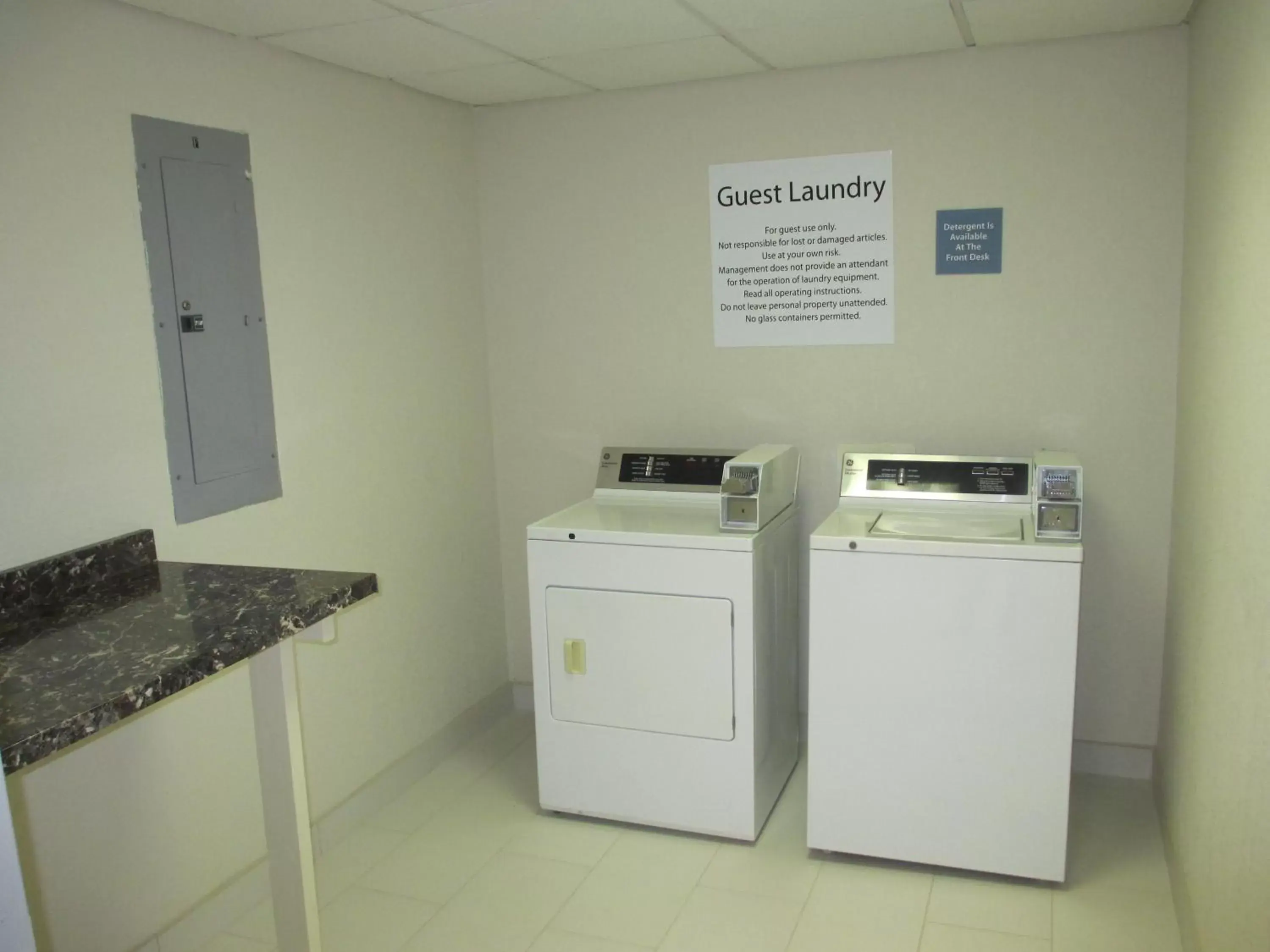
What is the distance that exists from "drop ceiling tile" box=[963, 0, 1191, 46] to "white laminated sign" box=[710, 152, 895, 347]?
50cm

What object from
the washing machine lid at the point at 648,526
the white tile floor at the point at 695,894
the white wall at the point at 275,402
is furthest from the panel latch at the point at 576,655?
the white wall at the point at 275,402

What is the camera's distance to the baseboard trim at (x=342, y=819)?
8.24ft

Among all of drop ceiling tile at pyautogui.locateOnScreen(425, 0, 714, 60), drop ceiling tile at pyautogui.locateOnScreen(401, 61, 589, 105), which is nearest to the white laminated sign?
drop ceiling tile at pyautogui.locateOnScreen(401, 61, 589, 105)

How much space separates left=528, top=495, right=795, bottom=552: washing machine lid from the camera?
2.83 metres

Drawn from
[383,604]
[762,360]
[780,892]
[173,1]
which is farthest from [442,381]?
[780,892]

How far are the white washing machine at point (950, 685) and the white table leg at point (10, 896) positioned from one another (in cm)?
203

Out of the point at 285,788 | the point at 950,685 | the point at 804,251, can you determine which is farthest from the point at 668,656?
the point at 804,251

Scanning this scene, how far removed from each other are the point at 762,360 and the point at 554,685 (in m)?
1.28

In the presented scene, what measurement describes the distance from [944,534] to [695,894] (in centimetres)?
116

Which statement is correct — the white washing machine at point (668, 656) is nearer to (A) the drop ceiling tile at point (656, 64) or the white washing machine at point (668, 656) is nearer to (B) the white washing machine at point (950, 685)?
(B) the white washing machine at point (950, 685)

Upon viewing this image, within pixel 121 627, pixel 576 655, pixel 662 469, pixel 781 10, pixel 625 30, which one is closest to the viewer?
pixel 121 627

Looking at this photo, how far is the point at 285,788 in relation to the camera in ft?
6.46

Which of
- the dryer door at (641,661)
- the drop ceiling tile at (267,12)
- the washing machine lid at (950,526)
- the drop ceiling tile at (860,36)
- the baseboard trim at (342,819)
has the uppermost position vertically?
the drop ceiling tile at (860,36)

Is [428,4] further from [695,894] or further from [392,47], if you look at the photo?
[695,894]
